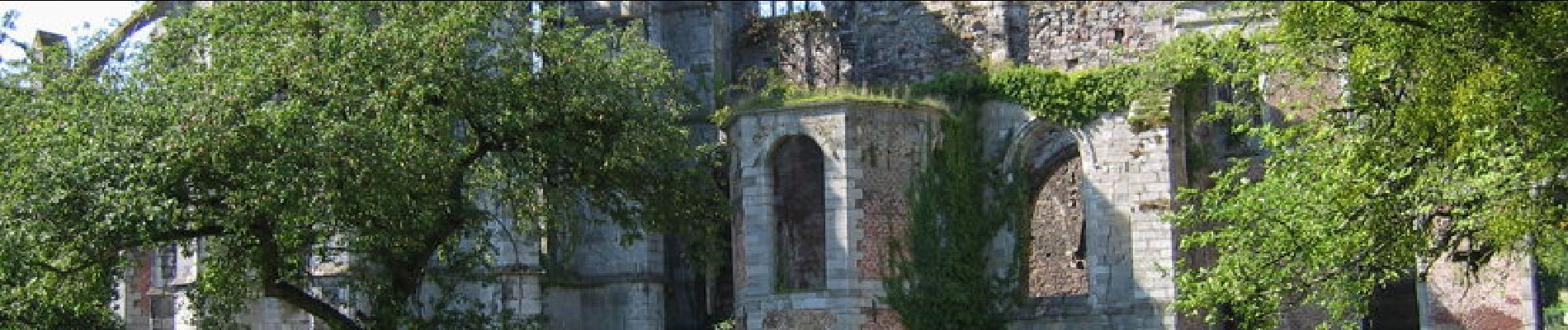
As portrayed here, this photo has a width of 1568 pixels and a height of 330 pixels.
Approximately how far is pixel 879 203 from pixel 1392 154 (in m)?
9.22

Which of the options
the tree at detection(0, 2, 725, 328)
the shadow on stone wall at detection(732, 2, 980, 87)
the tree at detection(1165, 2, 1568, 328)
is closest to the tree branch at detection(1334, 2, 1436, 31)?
the tree at detection(1165, 2, 1568, 328)

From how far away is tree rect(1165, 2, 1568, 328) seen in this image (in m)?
19.1

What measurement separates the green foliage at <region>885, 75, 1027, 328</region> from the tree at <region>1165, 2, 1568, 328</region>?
5.58m

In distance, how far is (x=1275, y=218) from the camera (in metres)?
21.9

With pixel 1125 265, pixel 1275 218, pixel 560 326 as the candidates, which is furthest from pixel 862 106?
pixel 1275 218

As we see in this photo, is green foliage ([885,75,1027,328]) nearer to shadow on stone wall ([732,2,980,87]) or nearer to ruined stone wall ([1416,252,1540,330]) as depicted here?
shadow on stone wall ([732,2,980,87])

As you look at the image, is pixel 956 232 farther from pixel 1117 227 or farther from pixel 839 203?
pixel 1117 227

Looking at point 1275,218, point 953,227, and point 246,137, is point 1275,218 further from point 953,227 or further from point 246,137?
point 246,137

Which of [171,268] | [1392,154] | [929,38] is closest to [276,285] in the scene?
[171,268]

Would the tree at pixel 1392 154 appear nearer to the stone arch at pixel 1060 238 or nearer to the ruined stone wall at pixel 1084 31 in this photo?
the ruined stone wall at pixel 1084 31

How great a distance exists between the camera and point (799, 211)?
29406mm

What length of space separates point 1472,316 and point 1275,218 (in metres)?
6.37

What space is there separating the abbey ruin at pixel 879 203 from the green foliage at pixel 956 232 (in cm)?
19

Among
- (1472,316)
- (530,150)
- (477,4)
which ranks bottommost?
(1472,316)
